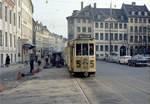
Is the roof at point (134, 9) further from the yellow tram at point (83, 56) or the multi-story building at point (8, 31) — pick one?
the yellow tram at point (83, 56)

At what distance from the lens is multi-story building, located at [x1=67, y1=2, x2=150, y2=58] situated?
292 ft

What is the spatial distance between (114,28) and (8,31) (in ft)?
178

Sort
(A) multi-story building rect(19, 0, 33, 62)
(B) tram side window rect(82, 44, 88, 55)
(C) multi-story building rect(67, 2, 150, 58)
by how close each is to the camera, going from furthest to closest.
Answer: (C) multi-story building rect(67, 2, 150, 58) < (A) multi-story building rect(19, 0, 33, 62) < (B) tram side window rect(82, 44, 88, 55)

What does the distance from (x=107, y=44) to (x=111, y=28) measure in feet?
18.3

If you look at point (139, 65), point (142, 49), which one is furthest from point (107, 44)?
point (139, 65)

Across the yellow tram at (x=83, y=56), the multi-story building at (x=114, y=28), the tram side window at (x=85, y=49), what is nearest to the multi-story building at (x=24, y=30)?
the multi-story building at (x=114, y=28)

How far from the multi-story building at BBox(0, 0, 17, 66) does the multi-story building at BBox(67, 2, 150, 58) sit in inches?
1688

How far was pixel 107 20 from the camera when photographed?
89.6m

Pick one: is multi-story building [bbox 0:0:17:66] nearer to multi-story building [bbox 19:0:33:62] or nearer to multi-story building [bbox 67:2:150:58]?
multi-story building [bbox 19:0:33:62]

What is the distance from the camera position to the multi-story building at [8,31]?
37.9 metres

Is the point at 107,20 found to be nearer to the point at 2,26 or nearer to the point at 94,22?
the point at 94,22

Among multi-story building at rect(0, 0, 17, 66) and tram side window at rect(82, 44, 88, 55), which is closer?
tram side window at rect(82, 44, 88, 55)

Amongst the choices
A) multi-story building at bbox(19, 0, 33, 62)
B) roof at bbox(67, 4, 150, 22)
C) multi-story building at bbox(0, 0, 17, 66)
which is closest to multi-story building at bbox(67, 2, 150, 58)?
roof at bbox(67, 4, 150, 22)

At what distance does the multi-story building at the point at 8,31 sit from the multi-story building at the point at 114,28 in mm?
42873
